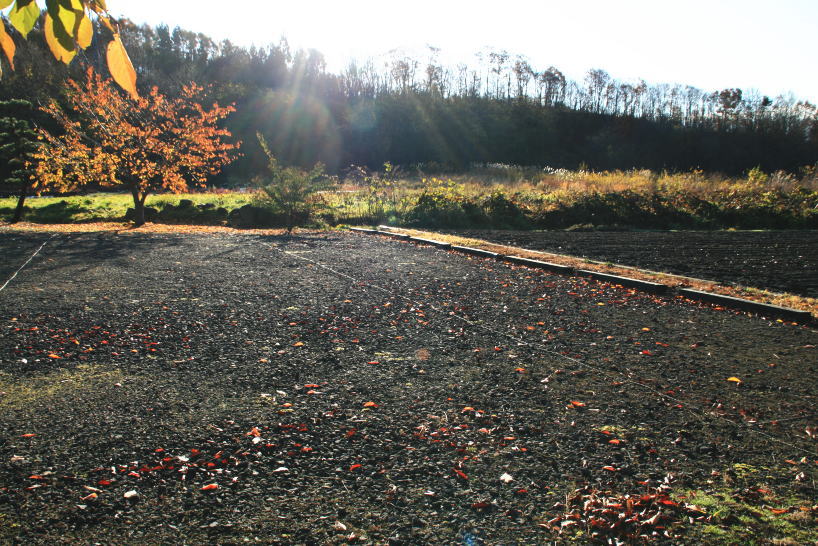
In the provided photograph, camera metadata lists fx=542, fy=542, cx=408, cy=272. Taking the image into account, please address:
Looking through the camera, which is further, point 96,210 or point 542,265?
point 96,210

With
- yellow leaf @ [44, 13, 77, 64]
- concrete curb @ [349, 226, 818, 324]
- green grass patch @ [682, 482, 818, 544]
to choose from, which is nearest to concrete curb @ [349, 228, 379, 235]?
concrete curb @ [349, 226, 818, 324]

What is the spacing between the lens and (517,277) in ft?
25.9

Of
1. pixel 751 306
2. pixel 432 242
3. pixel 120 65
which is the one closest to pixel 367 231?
pixel 432 242

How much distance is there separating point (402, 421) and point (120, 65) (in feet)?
8.12

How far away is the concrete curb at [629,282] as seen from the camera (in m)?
6.82

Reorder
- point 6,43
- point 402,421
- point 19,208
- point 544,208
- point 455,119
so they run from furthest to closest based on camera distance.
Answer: point 455,119 → point 544,208 → point 19,208 → point 402,421 → point 6,43

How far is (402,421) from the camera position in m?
3.21

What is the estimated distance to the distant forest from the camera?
39.0 meters

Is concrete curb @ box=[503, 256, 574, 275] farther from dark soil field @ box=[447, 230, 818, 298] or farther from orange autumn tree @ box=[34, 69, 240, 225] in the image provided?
orange autumn tree @ box=[34, 69, 240, 225]

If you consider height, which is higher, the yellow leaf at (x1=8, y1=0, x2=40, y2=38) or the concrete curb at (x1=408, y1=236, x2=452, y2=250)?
the yellow leaf at (x1=8, y1=0, x2=40, y2=38)

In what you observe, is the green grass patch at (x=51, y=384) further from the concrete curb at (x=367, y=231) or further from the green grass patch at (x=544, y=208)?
the green grass patch at (x=544, y=208)

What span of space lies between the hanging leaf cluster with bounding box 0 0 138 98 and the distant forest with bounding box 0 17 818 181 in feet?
108

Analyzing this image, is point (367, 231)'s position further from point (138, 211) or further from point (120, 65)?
point (120, 65)

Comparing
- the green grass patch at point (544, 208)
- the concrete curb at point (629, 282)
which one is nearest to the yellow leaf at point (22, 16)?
the concrete curb at point (629, 282)
